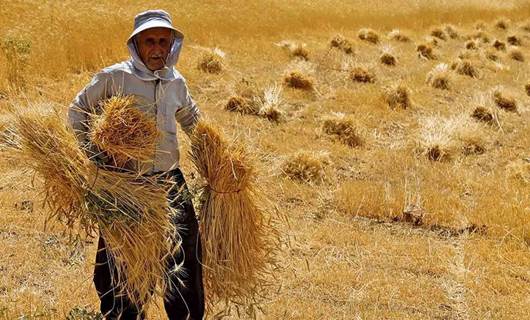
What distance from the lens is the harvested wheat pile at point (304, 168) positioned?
648 cm

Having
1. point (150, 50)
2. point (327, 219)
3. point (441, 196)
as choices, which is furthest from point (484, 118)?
point (150, 50)

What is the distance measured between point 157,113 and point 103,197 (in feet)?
1.50

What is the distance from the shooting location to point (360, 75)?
11.5 m

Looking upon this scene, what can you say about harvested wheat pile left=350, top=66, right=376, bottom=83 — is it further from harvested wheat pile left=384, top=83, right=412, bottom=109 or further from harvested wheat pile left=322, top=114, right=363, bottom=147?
harvested wheat pile left=322, top=114, right=363, bottom=147

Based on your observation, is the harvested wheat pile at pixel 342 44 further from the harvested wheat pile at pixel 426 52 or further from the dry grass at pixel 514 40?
the dry grass at pixel 514 40

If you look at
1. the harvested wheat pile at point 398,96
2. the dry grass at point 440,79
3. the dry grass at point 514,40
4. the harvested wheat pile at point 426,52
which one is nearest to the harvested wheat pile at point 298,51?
the dry grass at point 440,79

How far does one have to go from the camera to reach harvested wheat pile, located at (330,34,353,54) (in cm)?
1439

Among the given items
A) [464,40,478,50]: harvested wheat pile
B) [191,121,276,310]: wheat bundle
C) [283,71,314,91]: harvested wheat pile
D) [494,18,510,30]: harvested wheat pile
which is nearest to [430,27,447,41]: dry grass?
[464,40,478,50]: harvested wheat pile

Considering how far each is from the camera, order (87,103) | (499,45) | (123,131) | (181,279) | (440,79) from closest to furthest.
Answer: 1. (123,131)
2. (87,103)
3. (181,279)
4. (440,79)
5. (499,45)

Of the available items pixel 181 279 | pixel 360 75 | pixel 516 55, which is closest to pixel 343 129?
pixel 360 75

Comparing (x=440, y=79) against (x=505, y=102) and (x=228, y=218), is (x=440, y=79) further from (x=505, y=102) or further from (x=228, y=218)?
(x=228, y=218)

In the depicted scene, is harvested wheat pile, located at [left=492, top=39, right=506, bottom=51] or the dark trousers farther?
harvested wheat pile, located at [left=492, top=39, right=506, bottom=51]

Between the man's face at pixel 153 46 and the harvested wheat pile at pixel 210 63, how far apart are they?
7.87 m

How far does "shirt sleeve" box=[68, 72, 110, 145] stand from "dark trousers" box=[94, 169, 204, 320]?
17.2 inches
